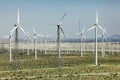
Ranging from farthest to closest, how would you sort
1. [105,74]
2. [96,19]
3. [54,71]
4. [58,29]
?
[96,19]
[58,29]
[54,71]
[105,74]

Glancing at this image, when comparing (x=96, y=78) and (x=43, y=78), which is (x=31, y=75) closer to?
(x=43, y=78)

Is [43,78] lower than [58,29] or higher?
lower

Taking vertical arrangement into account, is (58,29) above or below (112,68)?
above

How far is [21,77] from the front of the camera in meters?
45.5

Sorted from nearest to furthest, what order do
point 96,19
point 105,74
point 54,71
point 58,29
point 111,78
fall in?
point 111,78
point 105,74
point 54,71
point 58,29
point 96,19

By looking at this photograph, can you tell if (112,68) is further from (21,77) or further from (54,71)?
(21,77)

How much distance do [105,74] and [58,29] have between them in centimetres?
2072

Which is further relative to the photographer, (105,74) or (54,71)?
(54,71)

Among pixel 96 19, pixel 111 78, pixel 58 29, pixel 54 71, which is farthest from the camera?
pixel 96 19

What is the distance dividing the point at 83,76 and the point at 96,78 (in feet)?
7.33

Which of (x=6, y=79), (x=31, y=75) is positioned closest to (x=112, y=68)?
(x=31, y=75)

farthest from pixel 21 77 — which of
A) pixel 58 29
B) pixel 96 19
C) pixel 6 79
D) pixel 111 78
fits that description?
pixel 96 19

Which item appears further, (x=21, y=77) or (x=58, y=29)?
(x=58, y=29)

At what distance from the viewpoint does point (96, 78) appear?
44.2m
